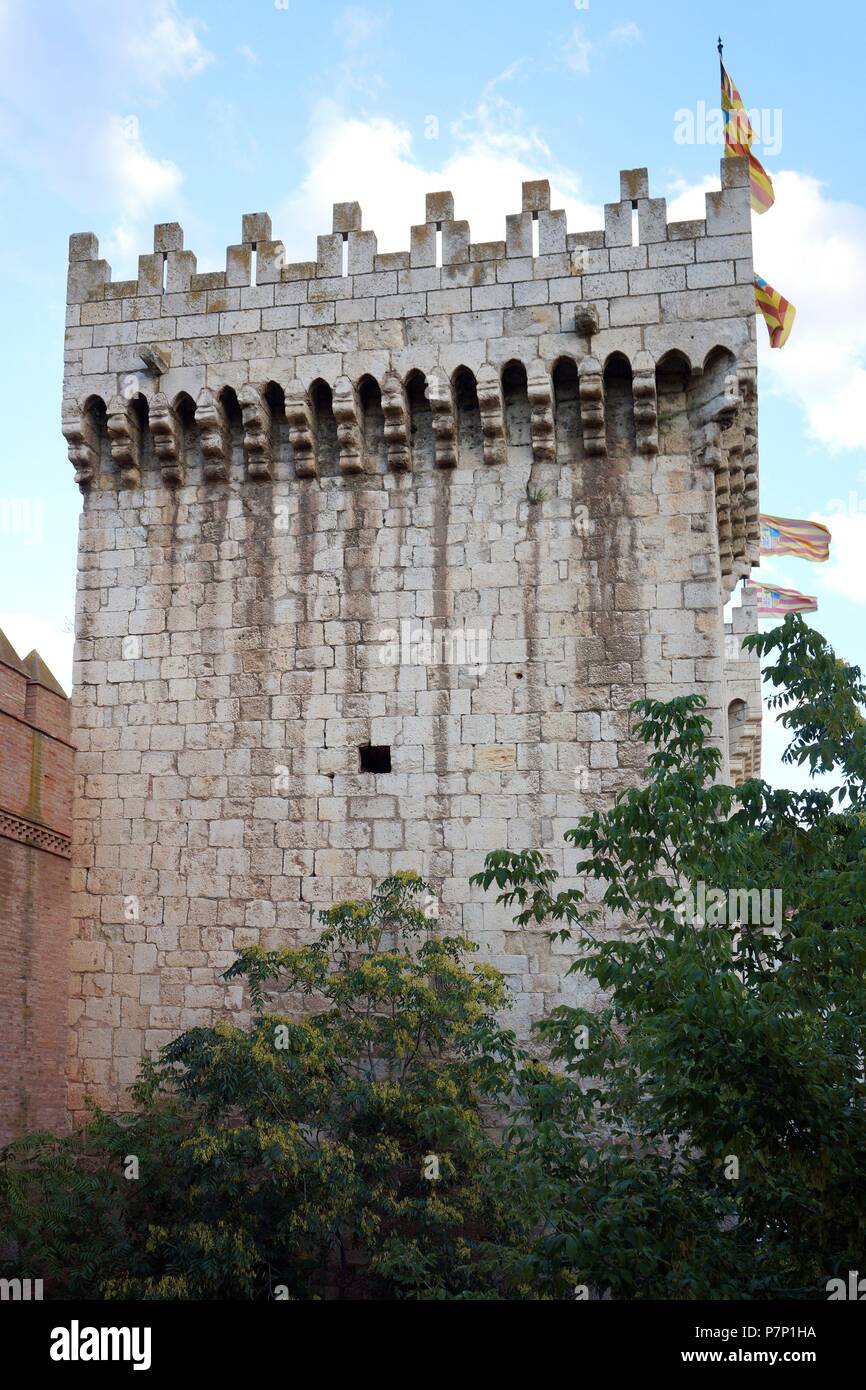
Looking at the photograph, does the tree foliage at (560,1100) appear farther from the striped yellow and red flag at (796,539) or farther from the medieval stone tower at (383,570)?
the striped yellow and red flag at (796,539)

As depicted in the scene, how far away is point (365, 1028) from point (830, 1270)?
5.44 m

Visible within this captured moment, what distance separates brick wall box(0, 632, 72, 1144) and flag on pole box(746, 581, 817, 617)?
1284 cm

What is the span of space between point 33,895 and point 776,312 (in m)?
10.9

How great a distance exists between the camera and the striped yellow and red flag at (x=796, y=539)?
22.9 metres

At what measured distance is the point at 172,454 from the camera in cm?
1628

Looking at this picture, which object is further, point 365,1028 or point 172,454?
point 172,454

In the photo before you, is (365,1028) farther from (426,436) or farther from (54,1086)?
(426,436)

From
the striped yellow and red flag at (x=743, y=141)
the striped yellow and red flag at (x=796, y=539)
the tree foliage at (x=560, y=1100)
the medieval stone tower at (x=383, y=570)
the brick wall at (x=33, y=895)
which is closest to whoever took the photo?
the tree foliage at (x=560, y=1100)

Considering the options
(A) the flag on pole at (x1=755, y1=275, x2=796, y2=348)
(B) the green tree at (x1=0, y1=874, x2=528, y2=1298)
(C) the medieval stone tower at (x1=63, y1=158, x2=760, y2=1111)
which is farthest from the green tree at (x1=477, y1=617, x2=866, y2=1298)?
(A) the flag on pole at (x1=755, y1=275, x2=796, y2=348)

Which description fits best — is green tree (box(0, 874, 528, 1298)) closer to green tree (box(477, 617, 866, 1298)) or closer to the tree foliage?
the tree foliage

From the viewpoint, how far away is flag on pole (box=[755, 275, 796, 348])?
17516mm

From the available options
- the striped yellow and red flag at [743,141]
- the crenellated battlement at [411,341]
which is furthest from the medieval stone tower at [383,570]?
the striped yellow and red flag at [743,141]

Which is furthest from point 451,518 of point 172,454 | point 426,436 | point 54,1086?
point 54,1086

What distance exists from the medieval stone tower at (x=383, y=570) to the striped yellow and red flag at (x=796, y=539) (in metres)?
6.81
